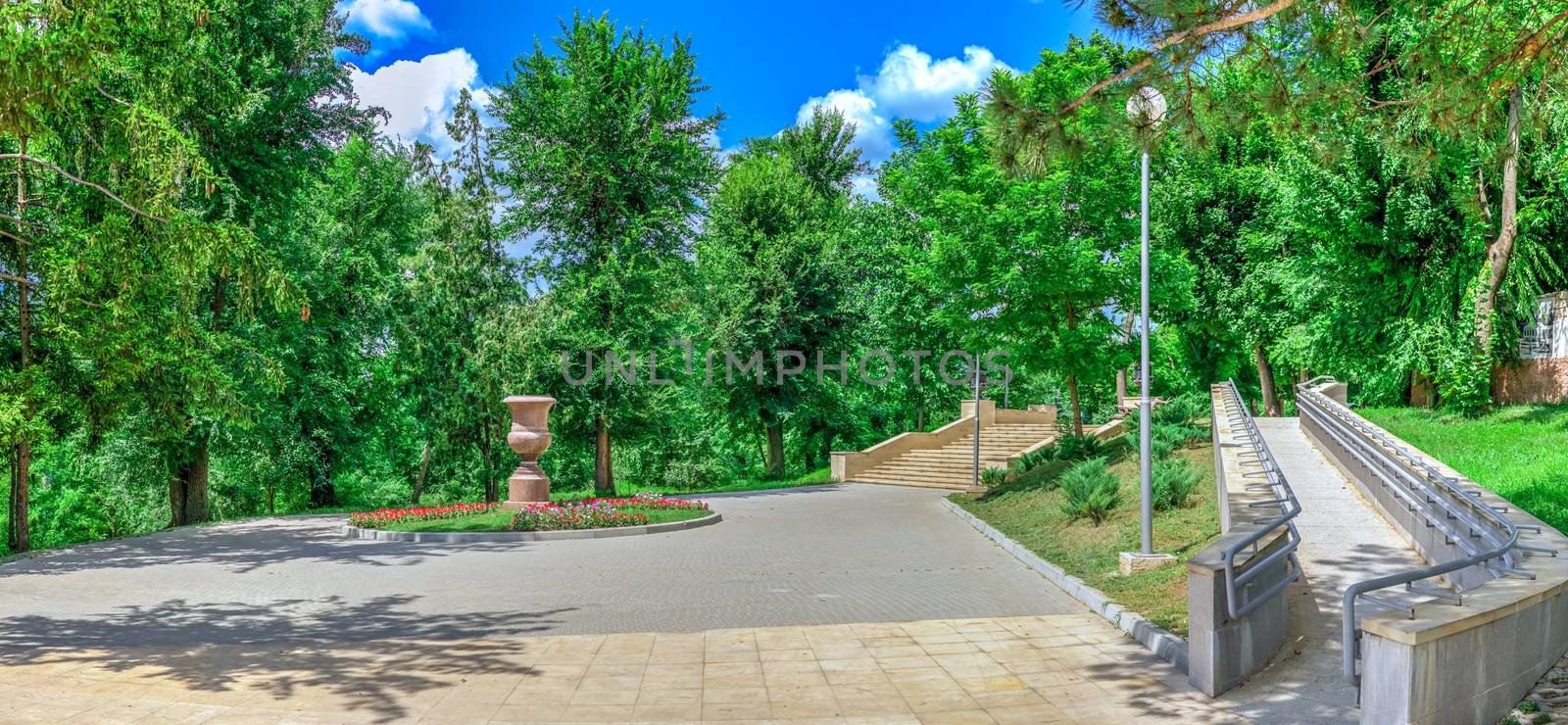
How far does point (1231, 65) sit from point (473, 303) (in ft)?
80.7

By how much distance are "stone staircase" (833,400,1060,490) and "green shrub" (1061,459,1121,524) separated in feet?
46.8

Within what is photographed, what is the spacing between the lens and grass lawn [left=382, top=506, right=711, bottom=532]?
17734 millimetres

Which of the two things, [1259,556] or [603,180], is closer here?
[1259,556]

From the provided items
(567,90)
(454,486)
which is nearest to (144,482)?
(454,486)

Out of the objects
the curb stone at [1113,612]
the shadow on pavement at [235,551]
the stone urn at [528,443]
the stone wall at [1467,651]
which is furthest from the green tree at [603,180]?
the stone wall at [1467,651]

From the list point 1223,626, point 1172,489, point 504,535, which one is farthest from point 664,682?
point 1172,489

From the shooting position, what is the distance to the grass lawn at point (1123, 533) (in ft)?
31.4

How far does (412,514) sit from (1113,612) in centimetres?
1542

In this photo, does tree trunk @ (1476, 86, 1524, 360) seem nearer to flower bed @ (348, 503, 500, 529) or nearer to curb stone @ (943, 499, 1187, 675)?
curb stone @ (943, 499, 1187, 675)

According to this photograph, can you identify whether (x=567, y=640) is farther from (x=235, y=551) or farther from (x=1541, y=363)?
(x=1541, y=363)

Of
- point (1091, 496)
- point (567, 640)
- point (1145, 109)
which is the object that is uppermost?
point (1145, 109)

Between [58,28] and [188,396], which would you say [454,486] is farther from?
[58,28]

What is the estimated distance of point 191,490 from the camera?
77.6 feet

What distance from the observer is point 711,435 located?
38438 mm
